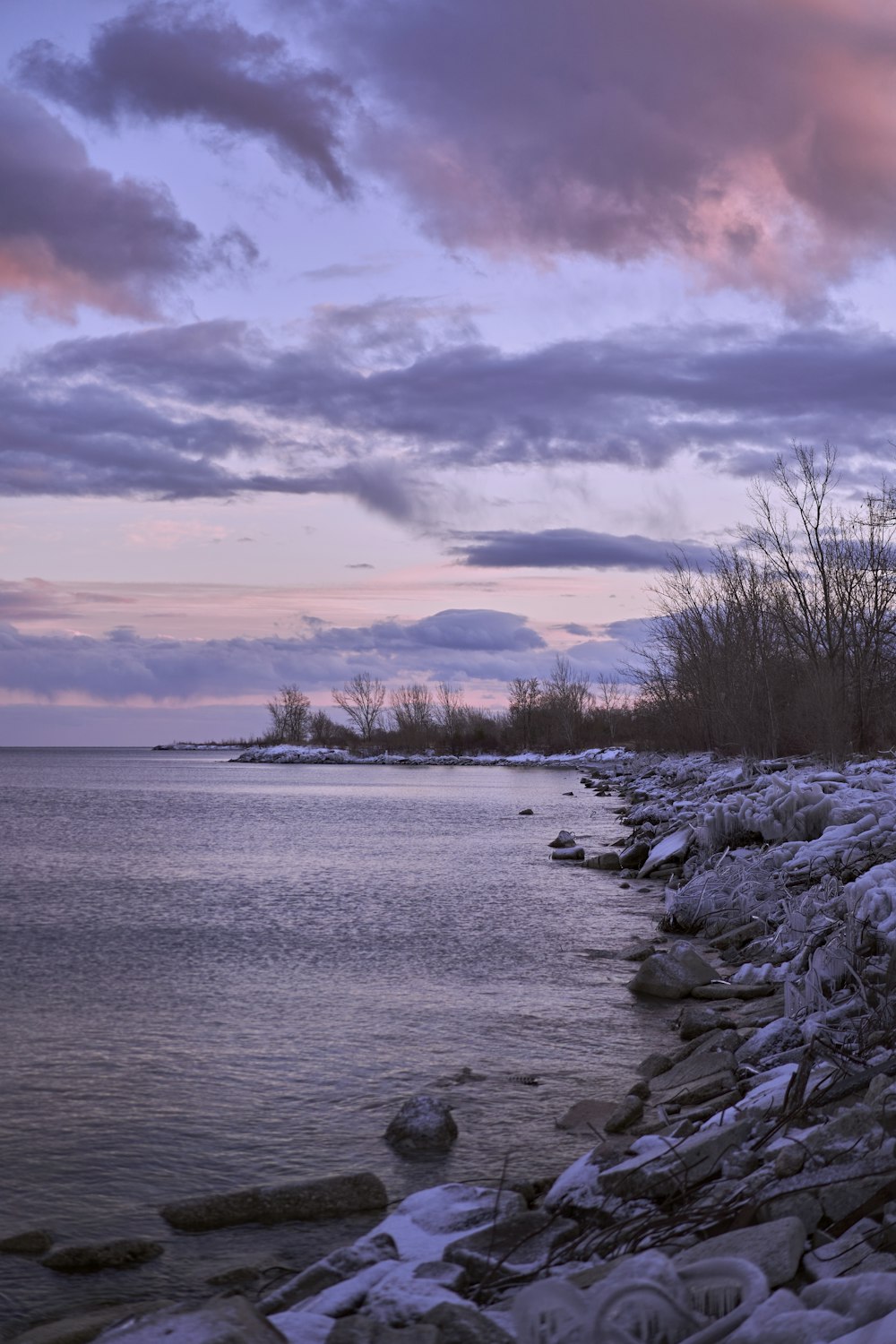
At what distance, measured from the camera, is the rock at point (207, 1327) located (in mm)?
3193

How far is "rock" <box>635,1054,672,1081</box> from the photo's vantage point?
7086 mm

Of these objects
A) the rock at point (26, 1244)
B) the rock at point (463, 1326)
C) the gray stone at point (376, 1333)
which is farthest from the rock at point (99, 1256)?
the rock at point (463, 1326)

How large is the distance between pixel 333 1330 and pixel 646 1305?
1.11 metres

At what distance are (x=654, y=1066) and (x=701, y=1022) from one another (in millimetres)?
966

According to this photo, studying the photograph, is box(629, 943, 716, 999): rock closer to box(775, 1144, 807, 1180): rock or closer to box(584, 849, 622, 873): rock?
box(775, 1144, 807, 1180): rock

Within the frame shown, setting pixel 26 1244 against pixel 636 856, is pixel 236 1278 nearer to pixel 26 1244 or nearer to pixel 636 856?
pixel 26 1244

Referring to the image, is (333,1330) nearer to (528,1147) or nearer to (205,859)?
(528,1147)

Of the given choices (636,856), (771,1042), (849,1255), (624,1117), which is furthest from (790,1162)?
(636,856)

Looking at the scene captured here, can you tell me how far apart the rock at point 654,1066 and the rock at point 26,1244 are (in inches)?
150

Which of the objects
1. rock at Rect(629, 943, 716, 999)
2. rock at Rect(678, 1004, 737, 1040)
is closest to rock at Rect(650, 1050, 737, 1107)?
rock at Rect(678, 1004, 737, 1040)

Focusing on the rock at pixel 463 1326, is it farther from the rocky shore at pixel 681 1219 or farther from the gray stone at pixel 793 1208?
the gray stone at pixel 793 1208

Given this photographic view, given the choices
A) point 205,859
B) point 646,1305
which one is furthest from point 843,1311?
point 205,859

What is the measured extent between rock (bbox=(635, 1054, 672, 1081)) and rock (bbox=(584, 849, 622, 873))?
41.5ft

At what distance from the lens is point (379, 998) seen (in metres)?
9.62
